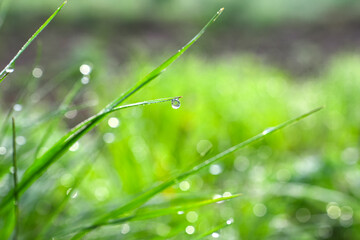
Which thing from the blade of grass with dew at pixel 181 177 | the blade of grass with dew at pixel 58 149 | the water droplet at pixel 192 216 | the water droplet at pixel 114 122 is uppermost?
the water droplet at pixel 114 122

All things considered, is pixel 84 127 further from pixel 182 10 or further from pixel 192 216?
pixel 182 10

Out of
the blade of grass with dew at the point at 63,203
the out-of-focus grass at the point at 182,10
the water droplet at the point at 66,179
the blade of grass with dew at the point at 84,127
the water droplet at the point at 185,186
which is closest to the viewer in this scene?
the blade of grass with dew at the point at 84,127

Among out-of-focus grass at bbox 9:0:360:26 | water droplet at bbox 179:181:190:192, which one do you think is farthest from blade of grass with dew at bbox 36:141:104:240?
out-of-focus grass at bbox 9:0:360:26

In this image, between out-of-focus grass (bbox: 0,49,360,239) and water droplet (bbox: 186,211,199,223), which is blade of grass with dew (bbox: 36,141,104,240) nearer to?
out-of-focus grass (bbox: 0,49,360,239)

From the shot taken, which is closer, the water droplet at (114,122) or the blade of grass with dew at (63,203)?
the blade of grass with dew at (63,203)

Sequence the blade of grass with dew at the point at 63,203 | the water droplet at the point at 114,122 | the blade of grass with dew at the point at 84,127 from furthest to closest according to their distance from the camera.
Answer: the water droplet at the point at 114,122 < the blade of grass with dew at the point at 63,203 < the blade of grass with dew at the point at 84,127

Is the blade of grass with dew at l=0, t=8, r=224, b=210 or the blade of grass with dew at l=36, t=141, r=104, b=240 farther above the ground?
the blade of grass with dew at l=36, t=141, r=104, b=240

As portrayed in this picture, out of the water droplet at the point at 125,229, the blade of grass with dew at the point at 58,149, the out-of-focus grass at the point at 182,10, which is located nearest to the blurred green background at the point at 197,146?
the water droplet at the point at 125,229

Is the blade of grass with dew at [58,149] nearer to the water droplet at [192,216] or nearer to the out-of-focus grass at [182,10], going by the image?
the water droplet at [192,216]

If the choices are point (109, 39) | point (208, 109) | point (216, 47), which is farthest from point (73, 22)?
point (208, 109)

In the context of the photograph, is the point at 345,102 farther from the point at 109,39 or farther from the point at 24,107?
the point at 109,39
